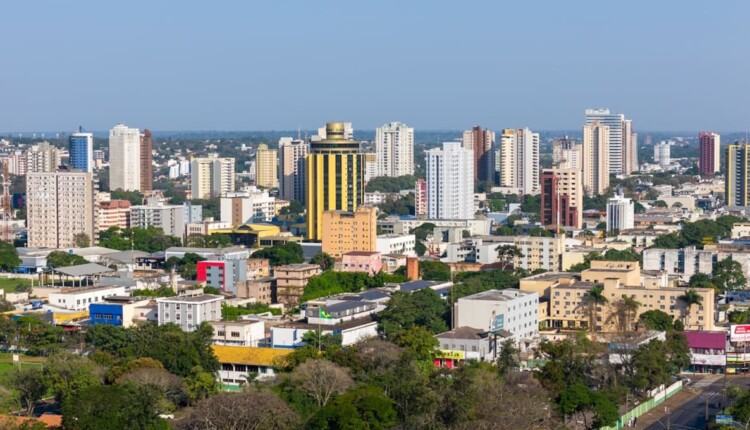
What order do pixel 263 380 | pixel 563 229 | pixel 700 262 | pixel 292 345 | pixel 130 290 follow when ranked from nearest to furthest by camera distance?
pixel 263 380, pixel 292 345, pixel 130 290, pixel 700 262, pixel 563 229

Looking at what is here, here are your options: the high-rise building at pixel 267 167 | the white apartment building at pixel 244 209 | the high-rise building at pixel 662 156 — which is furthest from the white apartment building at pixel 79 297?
the high-rise building at pixel 662 156

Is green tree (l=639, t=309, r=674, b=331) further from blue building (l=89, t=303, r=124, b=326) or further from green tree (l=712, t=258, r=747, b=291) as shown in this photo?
blue building (l=89, t=303, r=124, b=326)

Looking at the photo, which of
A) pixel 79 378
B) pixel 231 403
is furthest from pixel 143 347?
pixel 231 403

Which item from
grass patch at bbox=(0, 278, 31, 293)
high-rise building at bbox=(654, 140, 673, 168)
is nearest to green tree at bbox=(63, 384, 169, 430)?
grass patch at bbox=(0, 278, 31, 293)

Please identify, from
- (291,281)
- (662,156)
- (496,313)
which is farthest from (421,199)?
(662,156)

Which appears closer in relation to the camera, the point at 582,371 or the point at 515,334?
the point at 582,371

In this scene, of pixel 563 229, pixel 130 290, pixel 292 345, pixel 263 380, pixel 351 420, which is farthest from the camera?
pixel 563 229

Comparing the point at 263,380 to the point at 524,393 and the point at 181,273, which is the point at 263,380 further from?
the point at 181,273

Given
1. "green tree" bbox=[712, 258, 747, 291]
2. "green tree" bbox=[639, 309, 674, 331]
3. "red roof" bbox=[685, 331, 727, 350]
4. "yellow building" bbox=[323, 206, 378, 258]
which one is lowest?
"red roof" bbox=[685, 331, 727, 350]
